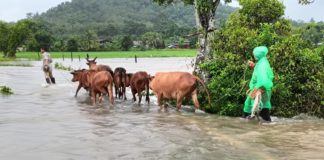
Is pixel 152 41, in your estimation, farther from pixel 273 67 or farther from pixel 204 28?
pixel 273 67

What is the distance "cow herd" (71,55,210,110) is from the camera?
46.8 ft

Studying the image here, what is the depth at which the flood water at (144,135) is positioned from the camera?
8680 millimetres

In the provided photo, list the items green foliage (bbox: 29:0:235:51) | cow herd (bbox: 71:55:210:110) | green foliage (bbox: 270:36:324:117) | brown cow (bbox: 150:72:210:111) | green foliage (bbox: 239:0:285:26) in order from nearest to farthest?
green foliage (bbox: 270:36:324:117) < brown cow (bbox: 150:72:210:111) < cow herd (bbox: 71:55:210:110) < green foliage (bbox: 239:0:285:26) < green foliage (bbox: 29:0:235:51)

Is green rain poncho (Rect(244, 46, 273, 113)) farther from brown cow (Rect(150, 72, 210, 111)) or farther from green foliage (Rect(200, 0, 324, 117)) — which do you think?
brown cow (Rect(150, 72, 210, 111))

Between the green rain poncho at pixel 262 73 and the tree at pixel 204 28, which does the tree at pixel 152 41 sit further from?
the green rain poncho at pixel 262 73

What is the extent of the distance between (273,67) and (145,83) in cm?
485

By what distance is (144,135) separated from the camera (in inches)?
420

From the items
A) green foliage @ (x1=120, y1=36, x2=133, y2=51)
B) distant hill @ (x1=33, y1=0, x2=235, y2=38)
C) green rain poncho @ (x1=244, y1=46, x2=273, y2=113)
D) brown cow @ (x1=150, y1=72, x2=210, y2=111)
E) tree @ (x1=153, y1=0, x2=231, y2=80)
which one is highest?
distant hill @ (x1=33, y1=0, x2=235, y2=38)

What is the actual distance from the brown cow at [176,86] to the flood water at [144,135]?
48 centimetres

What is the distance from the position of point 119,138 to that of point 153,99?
29.8 feet

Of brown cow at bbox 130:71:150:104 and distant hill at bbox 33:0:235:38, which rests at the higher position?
distant hill at bbox 33:0:235:38

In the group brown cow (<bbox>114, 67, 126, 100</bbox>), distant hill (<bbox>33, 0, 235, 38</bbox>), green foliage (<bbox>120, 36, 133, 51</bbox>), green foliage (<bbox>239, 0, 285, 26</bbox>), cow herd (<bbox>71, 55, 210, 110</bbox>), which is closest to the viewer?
cow herd (<bbox>71, 55, 210, 110</bbox>)

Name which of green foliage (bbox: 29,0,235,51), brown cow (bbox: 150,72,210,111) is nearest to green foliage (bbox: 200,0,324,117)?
brown cow (bbox: 150,72,210,111)

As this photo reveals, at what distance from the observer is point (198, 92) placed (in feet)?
50.4
